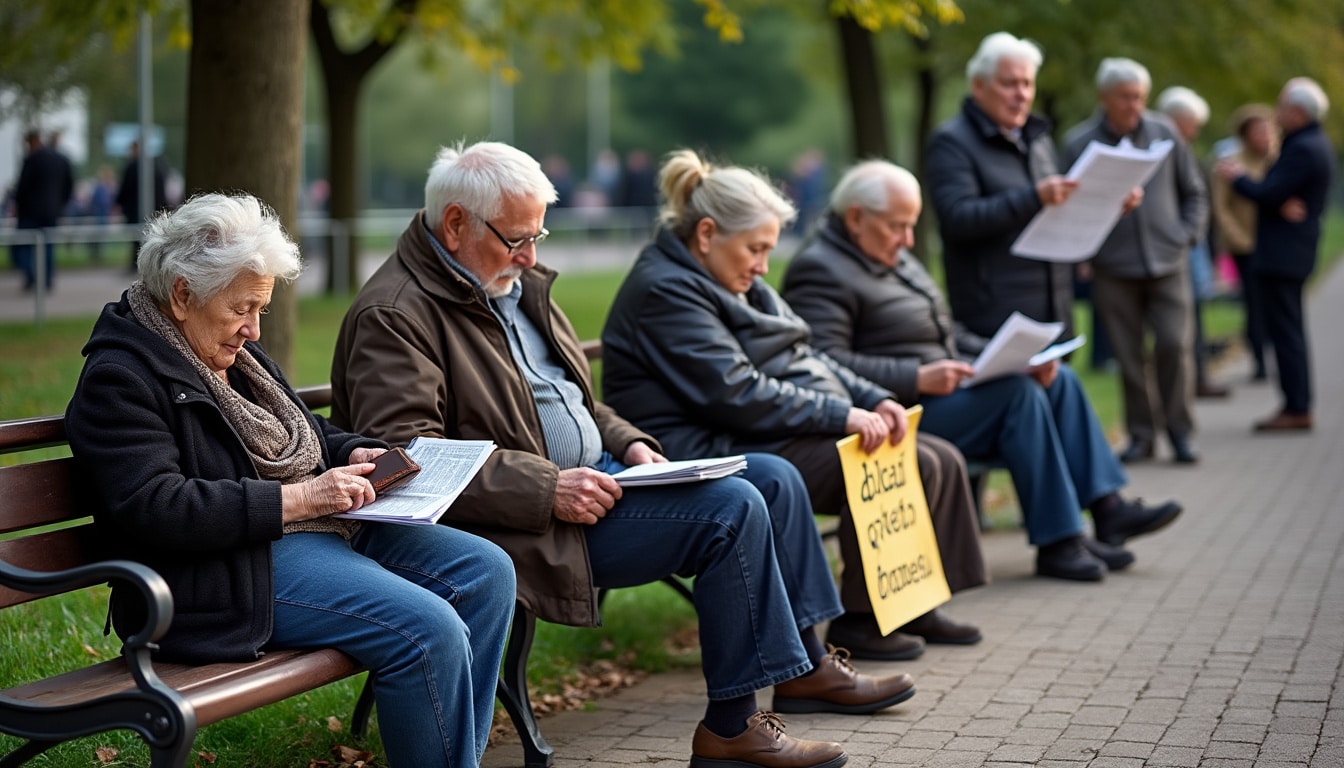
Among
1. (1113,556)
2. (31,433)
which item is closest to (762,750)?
(31,433)

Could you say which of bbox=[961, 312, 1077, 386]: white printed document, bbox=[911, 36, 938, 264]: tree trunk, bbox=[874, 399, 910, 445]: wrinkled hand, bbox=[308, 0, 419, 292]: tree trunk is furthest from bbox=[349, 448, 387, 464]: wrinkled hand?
bbox=[911, 36, 938, 264]: tree trunk

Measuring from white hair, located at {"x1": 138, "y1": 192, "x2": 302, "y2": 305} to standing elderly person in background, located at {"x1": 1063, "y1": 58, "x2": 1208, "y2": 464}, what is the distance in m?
6.69

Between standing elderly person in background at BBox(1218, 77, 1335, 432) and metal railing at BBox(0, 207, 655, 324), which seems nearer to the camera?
standing elderly person in background at BBox(1218, 77, 1335, 432)

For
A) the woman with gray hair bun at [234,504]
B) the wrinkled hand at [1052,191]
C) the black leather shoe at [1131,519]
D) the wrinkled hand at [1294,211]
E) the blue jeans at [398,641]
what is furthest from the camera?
the wrinkled hand at [1294,211]

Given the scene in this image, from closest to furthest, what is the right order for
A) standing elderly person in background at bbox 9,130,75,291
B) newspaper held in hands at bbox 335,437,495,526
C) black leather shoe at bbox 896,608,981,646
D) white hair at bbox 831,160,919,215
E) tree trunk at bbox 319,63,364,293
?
newspaper held in hands at bbox 335,437,495,526 → black leather shoe at bbox 896,608,981,646 → white hair at bbox 831,160,919,215 → standing elderly person in background at bbox 9,130,75,291 → tree trunk at bbox 319,63,364,293

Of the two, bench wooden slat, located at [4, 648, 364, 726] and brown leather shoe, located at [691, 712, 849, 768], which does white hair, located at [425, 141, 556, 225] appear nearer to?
bench wooden slat, located at [4, 648, 364, 726]

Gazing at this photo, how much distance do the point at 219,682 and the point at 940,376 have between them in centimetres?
373

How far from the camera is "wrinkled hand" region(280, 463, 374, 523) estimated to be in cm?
381

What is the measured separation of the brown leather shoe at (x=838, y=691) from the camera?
5082 millimetres

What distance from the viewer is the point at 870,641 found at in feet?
19.0

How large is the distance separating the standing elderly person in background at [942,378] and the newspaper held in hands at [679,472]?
1879mm

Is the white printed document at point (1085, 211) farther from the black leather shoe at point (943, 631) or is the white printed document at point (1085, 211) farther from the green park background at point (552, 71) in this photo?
the black leather shoe at point (943, 631)

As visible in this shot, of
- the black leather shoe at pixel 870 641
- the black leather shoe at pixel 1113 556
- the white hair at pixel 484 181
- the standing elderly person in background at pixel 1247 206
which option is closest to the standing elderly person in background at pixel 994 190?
the black leather shoe at pixel 1113 556

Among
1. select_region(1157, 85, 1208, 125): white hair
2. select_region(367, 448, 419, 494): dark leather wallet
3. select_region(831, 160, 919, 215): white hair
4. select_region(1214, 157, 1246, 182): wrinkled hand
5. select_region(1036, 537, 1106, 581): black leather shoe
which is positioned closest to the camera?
select_region(367, 448, 419, 494): dark leather wallet
